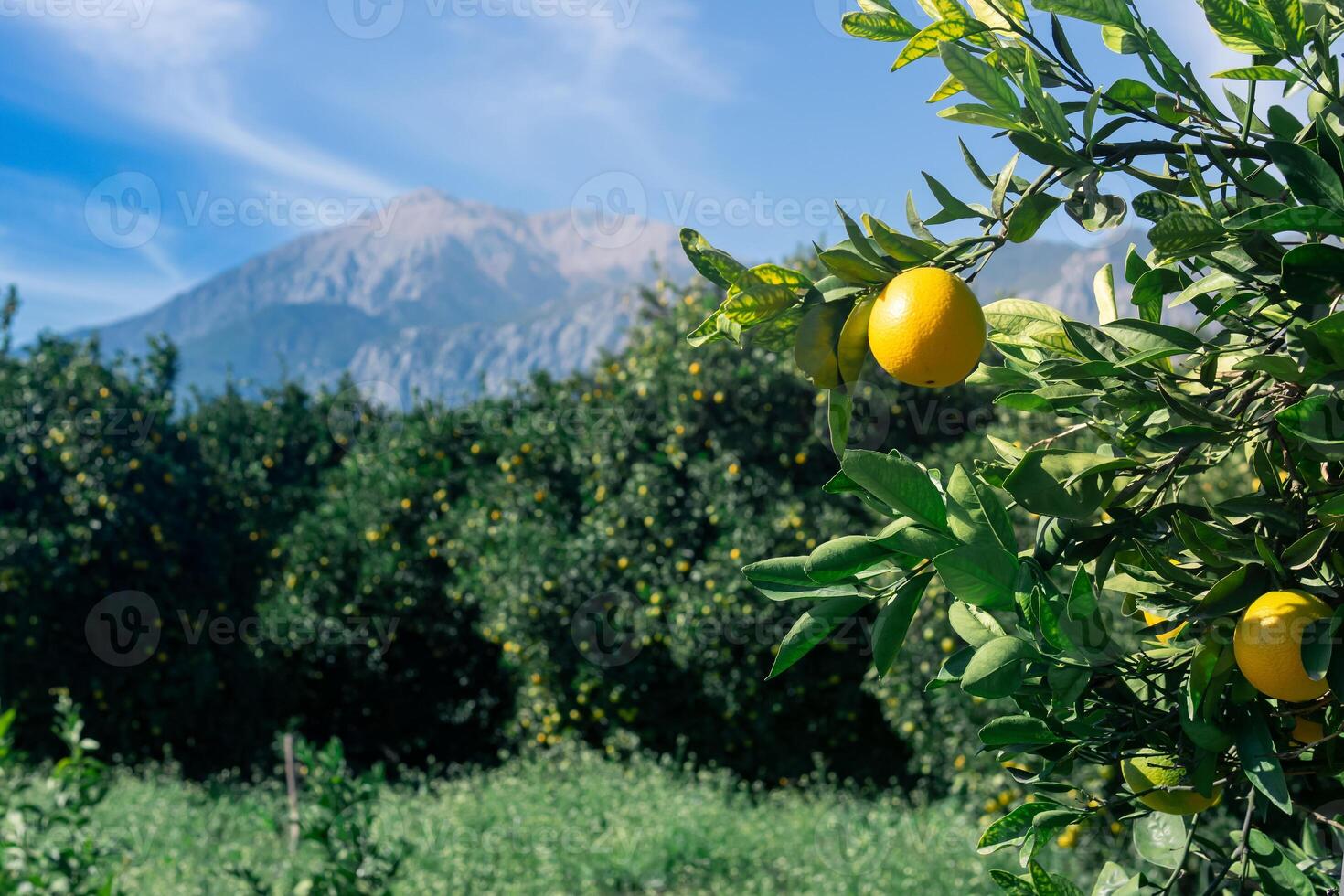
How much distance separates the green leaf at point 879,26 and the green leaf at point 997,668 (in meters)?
0.50

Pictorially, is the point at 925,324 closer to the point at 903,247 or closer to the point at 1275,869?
the point at 903,247

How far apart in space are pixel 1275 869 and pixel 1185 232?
0.57m

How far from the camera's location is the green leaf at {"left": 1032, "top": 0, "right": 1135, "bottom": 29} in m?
0.79

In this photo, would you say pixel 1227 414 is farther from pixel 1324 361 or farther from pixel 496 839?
pixel 496 839

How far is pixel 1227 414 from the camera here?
0.83 metres

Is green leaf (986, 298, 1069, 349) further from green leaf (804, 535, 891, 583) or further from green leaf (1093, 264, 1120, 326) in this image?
green leaf (804, 535, 891, 583)

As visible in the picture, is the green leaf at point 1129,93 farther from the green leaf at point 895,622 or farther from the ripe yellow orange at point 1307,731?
the ripe yellow orange at point 1307,731

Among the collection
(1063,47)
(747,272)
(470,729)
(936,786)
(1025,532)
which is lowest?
(936,786)

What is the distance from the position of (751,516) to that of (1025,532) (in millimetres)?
1555

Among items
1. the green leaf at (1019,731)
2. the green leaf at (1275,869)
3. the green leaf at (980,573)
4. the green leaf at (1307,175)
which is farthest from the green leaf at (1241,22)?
the green leaf at (1275,869)

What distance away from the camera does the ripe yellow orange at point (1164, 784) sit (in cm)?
84

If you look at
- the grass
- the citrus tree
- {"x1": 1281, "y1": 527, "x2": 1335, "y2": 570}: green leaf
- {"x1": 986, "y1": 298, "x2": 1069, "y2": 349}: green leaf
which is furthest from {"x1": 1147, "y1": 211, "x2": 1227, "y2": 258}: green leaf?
the grass

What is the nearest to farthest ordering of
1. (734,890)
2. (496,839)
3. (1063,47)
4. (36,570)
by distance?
1. (1063,47)
2. (734,890)
3. (496,839)
4. (36,570)

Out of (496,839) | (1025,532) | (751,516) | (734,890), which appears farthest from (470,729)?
(1025,532)
